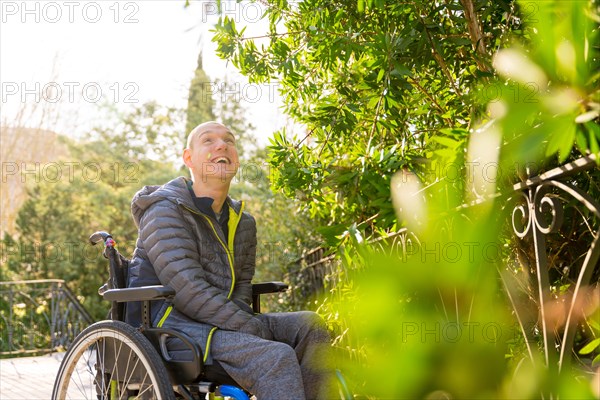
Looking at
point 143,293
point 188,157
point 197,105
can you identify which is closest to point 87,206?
point 197,105

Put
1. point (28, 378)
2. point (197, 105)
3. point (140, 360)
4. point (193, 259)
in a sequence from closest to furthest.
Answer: point (140, 360)
point (193, 259)
point (28, 378)
point (197, 105)

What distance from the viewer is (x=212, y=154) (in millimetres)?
2789

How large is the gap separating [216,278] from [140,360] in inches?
16.8

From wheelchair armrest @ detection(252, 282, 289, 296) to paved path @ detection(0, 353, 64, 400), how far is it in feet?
11.8

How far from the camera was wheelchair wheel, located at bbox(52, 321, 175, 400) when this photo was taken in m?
2.28

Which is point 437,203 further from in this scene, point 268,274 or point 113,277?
point 268,274

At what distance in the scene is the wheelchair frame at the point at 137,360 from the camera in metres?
2.29

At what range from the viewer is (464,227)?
35cm

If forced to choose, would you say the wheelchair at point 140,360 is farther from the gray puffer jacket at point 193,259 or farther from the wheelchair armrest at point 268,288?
the wheelchair armrest at point 268,288

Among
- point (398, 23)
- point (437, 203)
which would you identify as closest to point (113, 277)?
point (398, 23)

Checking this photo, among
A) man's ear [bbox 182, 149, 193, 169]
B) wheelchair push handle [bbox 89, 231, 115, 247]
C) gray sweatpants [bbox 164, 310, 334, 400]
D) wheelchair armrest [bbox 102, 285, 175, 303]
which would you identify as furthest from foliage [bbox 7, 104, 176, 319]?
gray sweatpants [bbox 164, 310, 334, 400]

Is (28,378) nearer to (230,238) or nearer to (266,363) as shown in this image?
(230,238)

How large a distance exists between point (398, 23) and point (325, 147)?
0.73 metres

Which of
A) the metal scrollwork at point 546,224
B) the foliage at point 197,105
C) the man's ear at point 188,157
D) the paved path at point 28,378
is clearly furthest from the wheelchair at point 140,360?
the foliage at point 197,105
